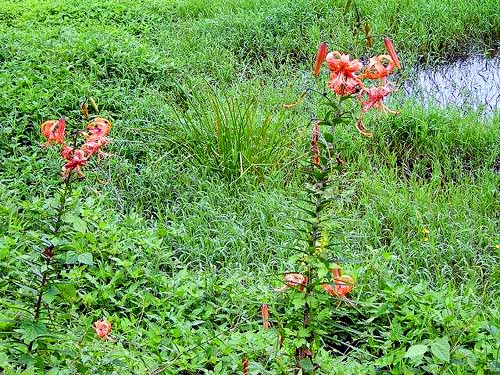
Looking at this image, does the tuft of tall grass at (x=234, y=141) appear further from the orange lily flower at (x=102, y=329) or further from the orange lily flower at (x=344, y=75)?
the orange lily flower at (x=344, y=75)

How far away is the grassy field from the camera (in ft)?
7.54

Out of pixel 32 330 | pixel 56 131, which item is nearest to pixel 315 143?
pixel 56 131

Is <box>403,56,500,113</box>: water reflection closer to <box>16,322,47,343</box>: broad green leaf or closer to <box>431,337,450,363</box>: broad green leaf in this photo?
<box>431,337,450,363</box>: broad green leaf

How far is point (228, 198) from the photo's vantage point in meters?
3.74

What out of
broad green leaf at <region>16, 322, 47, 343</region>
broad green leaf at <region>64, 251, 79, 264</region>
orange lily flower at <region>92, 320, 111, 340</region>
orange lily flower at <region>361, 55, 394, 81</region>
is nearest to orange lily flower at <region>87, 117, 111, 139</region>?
broad green leaf at <region>64, 251, 79, 264</region>

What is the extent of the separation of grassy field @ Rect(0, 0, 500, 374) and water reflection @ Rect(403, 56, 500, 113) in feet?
0.60

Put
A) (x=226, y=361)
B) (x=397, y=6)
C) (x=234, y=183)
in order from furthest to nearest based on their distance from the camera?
(x=397, y=6)
(x=234, y=183)
(x=226, y=361)

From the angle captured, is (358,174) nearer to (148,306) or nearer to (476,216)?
(476,216)

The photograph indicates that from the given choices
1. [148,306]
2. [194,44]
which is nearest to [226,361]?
[148,306]

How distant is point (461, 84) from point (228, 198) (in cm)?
267

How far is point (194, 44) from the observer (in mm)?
6078

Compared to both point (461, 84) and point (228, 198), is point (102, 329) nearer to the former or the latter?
point (228, 198)

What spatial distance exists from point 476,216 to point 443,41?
3.04 meters

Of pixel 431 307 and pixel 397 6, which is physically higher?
pixel 397 6
